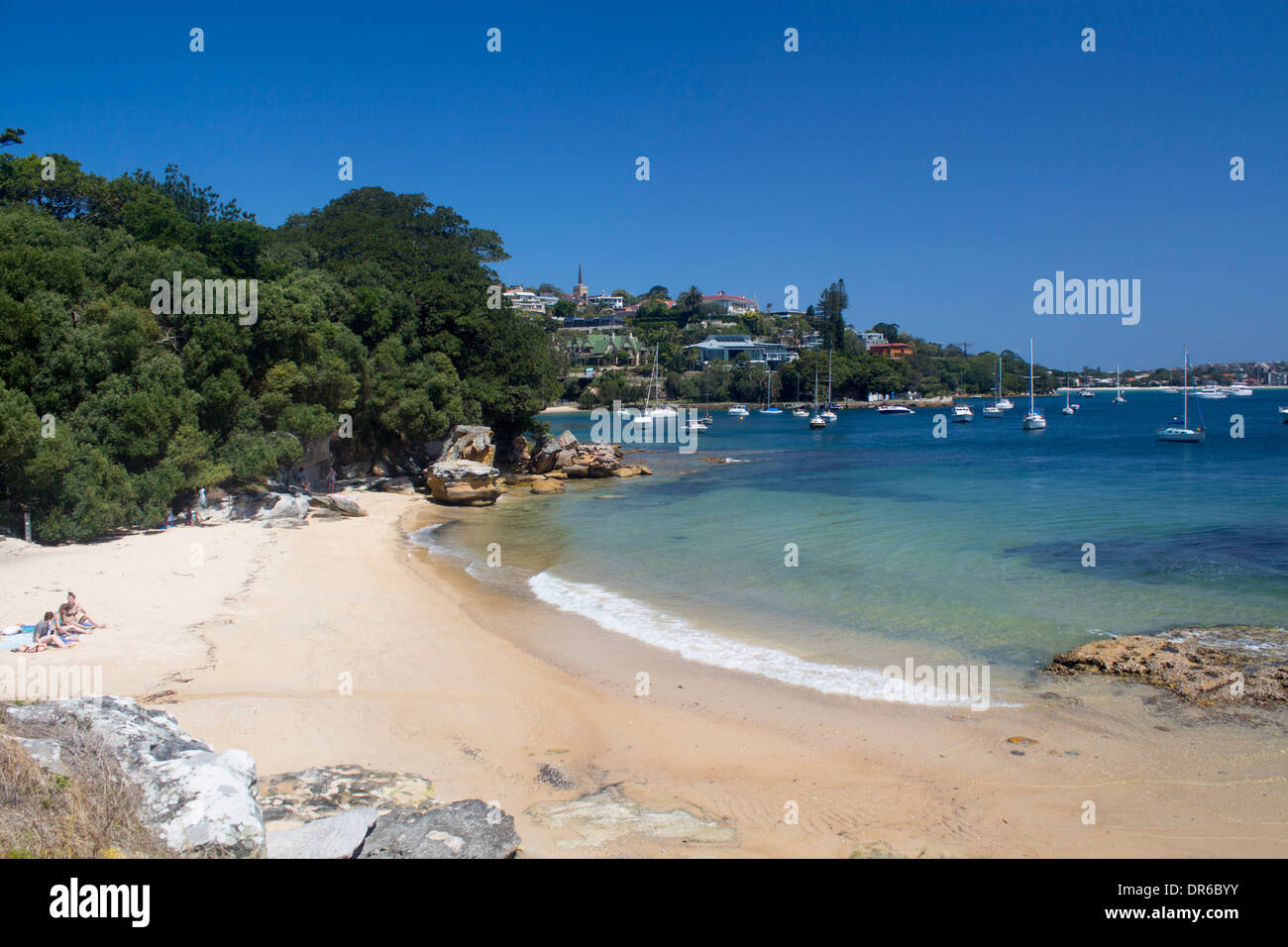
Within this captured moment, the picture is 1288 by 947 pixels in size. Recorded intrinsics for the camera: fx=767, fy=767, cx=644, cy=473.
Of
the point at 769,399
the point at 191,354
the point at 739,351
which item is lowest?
the point at 191,354

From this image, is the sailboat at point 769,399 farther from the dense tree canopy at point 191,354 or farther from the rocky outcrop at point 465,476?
the rocky outcrop at point 465,476

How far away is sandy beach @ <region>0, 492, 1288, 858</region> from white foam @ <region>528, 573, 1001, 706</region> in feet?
1.51

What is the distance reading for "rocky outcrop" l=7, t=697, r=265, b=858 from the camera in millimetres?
5297

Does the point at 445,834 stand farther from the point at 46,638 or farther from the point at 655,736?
the point at 46,638

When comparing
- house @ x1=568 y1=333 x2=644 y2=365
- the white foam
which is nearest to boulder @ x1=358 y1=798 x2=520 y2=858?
the white foam

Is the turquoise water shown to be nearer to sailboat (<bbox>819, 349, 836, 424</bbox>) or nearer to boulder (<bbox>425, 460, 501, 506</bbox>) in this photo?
boulder (<bbox>425, 460, 501, 506</bbox>)

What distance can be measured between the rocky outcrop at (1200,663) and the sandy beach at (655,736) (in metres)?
0.65

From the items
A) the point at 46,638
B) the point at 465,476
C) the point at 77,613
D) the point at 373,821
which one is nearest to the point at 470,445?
the point at 465,476

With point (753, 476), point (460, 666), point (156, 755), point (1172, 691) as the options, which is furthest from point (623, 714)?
point (753, 476)

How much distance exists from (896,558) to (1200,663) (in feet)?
30.0

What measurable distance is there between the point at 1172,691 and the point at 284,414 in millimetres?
26463

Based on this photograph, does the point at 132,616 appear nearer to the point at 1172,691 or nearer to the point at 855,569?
the point at 855,569

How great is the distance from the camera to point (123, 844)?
4.71 metres

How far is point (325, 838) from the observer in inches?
233
